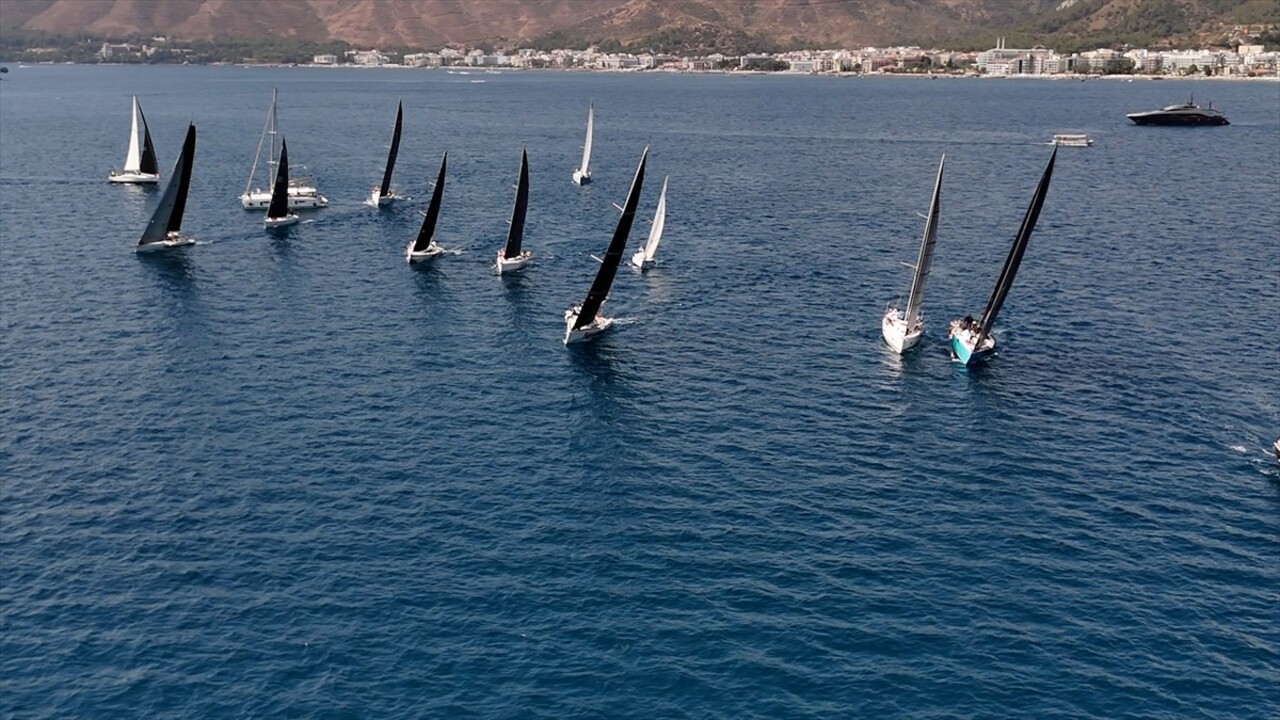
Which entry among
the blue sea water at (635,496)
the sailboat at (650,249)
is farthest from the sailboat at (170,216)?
the sailboat at (650,249)

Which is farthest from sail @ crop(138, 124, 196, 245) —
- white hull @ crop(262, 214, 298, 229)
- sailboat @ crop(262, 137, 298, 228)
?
sailboat @ crop(262, 137, 298, 228)

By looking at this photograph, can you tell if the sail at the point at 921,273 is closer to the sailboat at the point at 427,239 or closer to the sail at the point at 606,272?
the sail at the point at 606,272

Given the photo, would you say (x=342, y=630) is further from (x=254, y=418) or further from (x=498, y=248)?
(x=498, y=248)

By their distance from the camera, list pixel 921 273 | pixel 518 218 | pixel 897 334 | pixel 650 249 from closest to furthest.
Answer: pixel 897 334
pixel 921 273
pixel 518 218
pixel 650 249

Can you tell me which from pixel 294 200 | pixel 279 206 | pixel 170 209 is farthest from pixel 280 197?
pixel 170 209

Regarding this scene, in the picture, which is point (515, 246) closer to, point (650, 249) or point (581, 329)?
point (650, 249)
